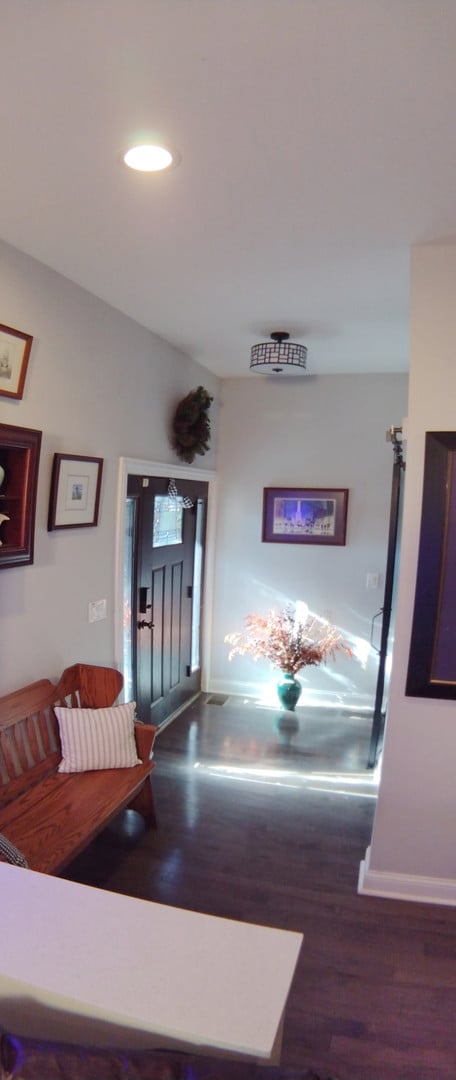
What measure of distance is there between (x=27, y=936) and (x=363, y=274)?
2337 mm

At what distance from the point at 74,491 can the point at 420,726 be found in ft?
5.61

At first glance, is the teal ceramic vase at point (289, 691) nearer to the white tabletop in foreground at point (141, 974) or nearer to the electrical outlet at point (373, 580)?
the electrical outlet at point (373, 580)

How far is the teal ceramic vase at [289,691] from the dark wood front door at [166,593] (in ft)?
2.29

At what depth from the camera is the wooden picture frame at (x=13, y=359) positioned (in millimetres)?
2178

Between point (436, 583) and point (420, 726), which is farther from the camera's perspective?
point (420, 726)

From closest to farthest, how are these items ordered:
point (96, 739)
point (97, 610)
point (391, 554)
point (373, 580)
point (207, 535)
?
point (96, 739) < point (97, 610) < point (391, 554) < point (373, 580) < point (207, 535)

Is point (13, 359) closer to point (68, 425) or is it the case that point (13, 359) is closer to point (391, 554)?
point (68, 425)

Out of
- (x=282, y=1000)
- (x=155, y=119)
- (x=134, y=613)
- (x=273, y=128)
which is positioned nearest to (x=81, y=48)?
(x=155, y=119)

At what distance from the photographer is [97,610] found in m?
2.97

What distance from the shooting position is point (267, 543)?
4645 mm

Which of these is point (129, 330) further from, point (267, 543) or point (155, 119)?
point (267, 543)

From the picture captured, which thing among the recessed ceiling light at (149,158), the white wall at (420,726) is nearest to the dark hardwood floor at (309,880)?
the white wall at (420,726)

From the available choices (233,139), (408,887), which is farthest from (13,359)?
(408,887)

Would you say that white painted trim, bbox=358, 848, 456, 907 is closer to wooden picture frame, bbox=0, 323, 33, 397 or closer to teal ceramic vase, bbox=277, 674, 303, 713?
teal ceramic vase, bbox=277, 674, 303, 713
